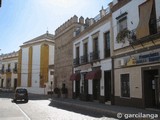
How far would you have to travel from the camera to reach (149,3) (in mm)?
15664

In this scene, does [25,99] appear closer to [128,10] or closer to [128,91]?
[128,91]

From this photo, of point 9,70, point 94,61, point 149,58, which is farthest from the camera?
point 9,70

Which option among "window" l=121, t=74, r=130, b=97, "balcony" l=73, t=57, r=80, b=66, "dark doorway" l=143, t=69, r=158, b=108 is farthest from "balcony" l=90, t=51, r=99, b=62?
"dark doorway" l=143, t=69, r=158, b=108

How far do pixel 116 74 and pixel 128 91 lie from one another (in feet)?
7.17

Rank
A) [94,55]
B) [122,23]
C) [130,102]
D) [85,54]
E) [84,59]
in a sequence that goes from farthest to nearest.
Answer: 1. [85,54]
2. [84,59]
3. [94,55]
4. [122,23]
5. [130,102]

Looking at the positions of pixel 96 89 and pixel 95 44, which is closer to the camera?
pixel 96 89

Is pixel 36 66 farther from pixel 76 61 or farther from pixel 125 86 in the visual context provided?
pixel 125 86

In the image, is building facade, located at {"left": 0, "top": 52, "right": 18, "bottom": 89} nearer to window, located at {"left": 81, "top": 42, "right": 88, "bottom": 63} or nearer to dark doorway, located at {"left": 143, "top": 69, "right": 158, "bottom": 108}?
window, located at {"left": 81, "top": 42, "right": 88, "bottom": 63}

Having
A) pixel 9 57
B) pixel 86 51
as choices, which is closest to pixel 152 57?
pixel 86 51

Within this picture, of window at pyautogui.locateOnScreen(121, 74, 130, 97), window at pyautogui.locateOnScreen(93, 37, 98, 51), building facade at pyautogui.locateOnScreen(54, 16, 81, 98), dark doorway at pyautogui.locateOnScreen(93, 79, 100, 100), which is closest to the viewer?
window at pyautogui.locateOnScreen(121, 74, 130, 97)

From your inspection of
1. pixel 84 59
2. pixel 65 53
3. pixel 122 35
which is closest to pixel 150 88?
pixel 122 35

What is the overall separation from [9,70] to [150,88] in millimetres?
50767

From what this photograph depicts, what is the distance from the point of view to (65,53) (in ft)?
110

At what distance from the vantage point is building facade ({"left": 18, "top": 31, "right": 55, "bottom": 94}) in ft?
156
